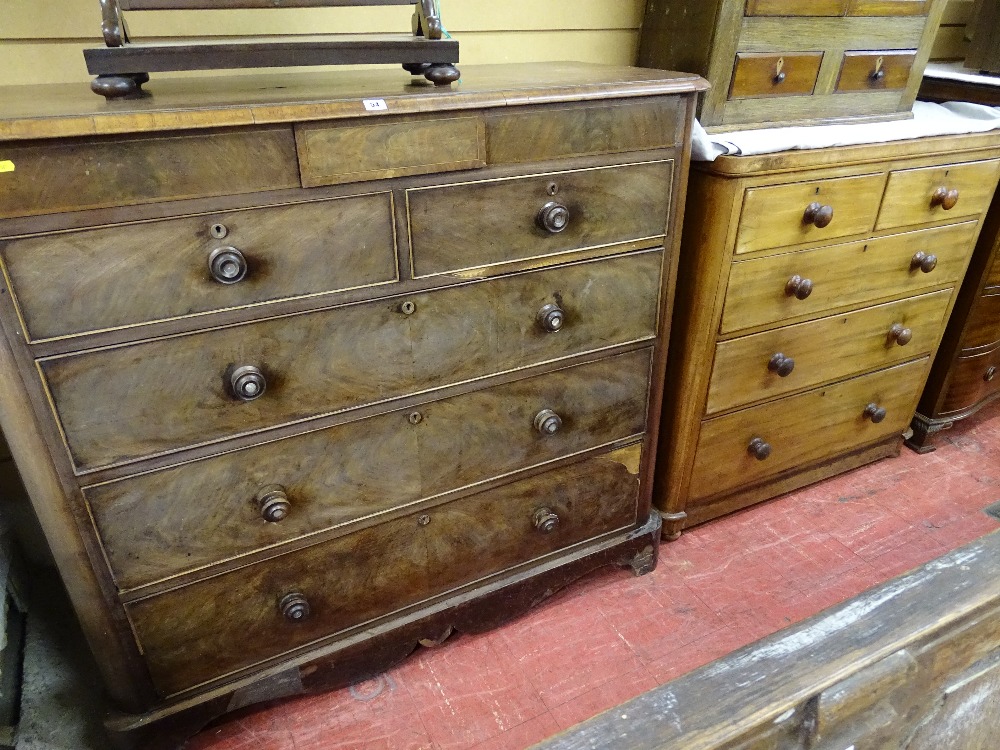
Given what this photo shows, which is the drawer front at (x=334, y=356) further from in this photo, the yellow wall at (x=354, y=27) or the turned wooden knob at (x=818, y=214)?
the yellow wall at (x=354, y=27)

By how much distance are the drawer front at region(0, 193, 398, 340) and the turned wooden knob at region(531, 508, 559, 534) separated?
0.66m

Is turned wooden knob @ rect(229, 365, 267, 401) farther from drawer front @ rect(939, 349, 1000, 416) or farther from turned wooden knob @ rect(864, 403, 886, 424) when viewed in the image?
drawer front @ rect(939, 349, 1000, 416)

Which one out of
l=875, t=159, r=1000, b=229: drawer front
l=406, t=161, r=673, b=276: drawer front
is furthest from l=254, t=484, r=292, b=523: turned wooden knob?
l=875, t=159, r=1000, b=229: drawer front

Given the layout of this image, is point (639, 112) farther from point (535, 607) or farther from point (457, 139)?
point (535, 607)

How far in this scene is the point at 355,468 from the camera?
4.20 ft

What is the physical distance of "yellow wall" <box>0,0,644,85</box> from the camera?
134 centimetres

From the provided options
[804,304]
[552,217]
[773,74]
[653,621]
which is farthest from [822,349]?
[552,217]

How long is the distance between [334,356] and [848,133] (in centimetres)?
124

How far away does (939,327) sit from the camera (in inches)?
79.7

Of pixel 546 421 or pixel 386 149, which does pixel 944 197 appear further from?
pixel 386 149

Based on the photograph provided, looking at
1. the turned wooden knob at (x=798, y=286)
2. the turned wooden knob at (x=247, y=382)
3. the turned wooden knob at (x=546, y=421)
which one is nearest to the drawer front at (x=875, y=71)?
the turned wooden knob at (x=798, y=286)

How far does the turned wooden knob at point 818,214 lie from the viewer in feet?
5.12

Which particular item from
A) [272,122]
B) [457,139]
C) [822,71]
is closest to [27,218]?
[272,122]

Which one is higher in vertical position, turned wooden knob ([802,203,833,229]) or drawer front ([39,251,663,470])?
turned wooden knob ([802,203,833,229])
